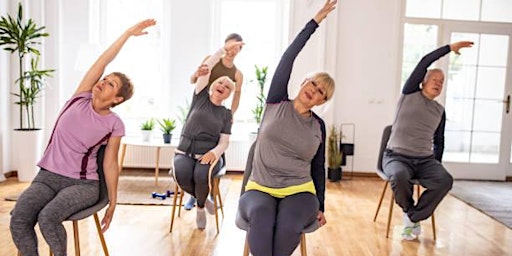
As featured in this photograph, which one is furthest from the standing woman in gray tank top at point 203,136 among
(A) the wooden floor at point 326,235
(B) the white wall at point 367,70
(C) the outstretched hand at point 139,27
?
(B) the white wall at point 367,70

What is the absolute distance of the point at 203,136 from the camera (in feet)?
9.68

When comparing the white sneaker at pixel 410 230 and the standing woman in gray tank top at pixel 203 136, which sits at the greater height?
the standing woman in gray tank top at pixel 203 136

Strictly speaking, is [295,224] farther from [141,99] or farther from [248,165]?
[141,99]

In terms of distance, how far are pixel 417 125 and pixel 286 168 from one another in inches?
53.5

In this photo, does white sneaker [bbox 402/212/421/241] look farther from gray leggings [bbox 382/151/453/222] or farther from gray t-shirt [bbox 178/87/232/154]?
gray t-shirt [bbox 178/87/232/154]

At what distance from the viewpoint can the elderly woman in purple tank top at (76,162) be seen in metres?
1.83

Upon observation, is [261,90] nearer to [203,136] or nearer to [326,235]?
[203,136]

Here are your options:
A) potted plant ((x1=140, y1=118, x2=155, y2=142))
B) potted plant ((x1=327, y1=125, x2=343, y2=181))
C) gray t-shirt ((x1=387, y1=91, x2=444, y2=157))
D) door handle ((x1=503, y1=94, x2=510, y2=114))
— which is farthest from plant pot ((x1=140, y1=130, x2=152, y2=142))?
door handle ((x1=503, y1=94, x2=510, y2=114))

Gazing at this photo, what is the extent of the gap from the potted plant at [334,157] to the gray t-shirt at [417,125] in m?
1.97

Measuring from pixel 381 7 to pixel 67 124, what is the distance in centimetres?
416

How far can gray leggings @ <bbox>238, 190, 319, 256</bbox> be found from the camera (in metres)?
1.87

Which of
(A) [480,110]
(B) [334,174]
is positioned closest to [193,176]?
(B) [334,174]

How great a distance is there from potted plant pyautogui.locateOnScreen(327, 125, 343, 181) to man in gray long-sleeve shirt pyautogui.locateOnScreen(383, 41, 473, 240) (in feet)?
6.28

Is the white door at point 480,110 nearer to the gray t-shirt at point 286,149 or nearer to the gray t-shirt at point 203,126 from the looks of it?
the gray t-shirt at point 203,126
